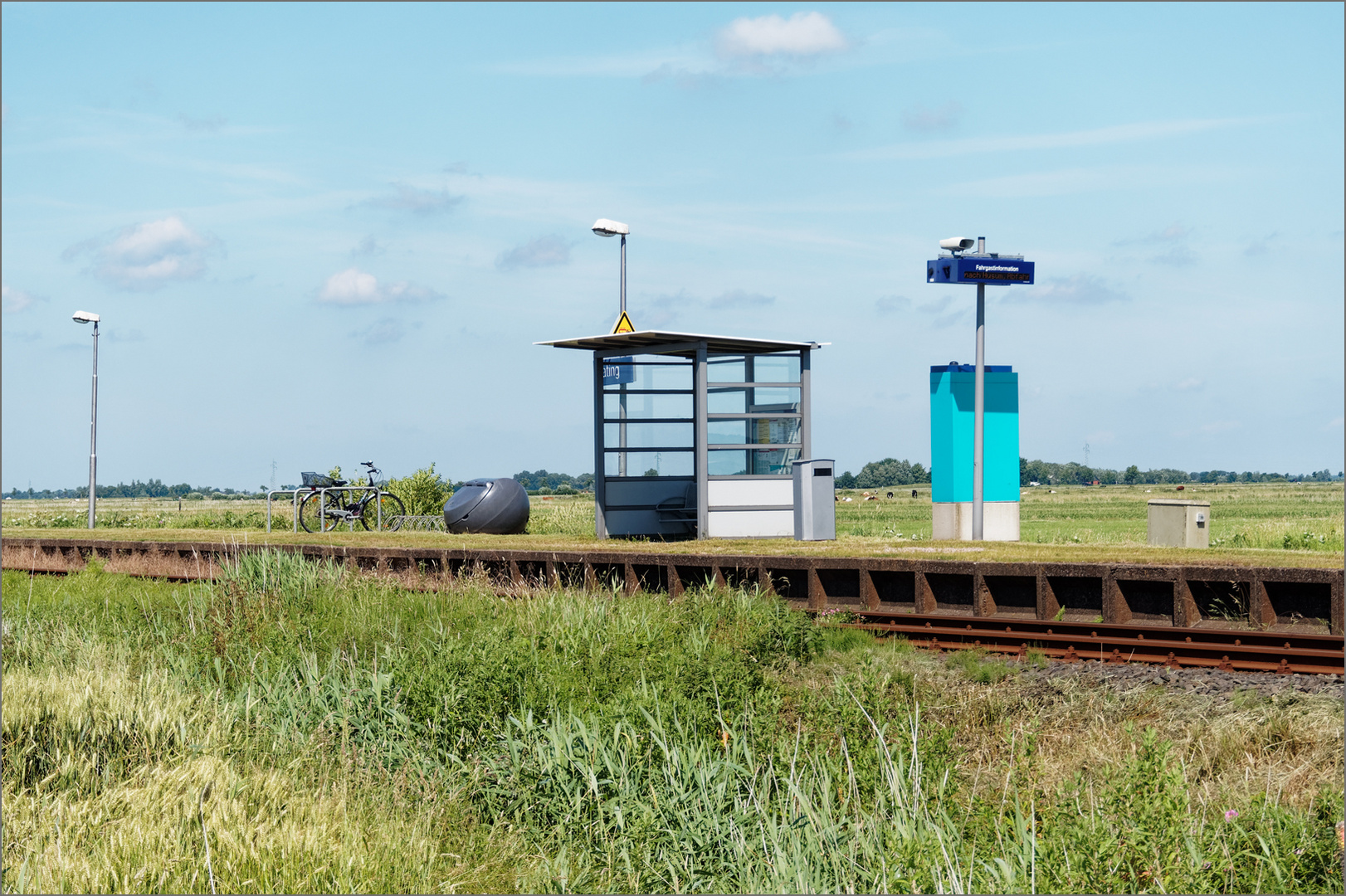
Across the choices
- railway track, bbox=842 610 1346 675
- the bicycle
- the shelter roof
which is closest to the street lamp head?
the shelter roof

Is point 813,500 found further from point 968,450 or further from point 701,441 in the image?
point 968,450

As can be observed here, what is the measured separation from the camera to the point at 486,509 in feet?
90.9

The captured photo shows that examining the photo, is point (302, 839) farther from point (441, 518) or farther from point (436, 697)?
point (441, 518)

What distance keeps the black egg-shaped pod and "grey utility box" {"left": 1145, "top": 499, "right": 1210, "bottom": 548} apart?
13516mm

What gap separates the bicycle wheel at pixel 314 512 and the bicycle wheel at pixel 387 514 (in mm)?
697

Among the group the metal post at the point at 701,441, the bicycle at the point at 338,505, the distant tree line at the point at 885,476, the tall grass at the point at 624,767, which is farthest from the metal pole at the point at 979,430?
the distant tree line at the point at 885,476

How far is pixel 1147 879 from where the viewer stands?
22.4ft

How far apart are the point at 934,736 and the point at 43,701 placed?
695cm

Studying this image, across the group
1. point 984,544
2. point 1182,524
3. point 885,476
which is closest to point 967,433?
point 984,544

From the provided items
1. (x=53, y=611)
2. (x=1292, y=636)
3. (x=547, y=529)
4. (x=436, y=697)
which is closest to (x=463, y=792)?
(x=436, y=697)

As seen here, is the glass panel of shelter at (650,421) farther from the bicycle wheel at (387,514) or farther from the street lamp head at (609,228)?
the bicycle wheel at (387,514)

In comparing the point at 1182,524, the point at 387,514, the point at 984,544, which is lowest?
the point at 984,544

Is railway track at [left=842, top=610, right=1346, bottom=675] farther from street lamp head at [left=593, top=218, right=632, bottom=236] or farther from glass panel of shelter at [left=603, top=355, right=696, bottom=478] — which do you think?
street lamp head at [left=593, top=218, right=632, bottom=236]

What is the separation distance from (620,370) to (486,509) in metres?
7.28
